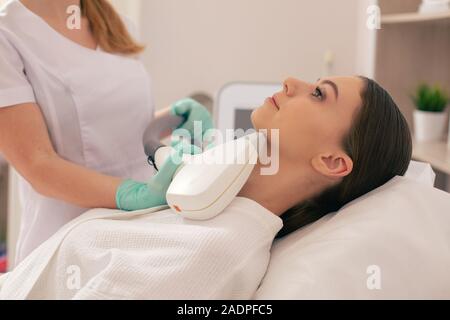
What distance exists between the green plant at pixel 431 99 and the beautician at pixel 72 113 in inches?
33.3

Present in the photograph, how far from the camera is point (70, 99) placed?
1.20m

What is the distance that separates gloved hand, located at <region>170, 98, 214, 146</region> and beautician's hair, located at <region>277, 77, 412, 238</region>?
1.44 ft

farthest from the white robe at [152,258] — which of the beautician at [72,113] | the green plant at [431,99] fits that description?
the green plant at [431,99]

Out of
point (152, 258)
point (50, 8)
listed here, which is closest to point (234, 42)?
point (50, 8)

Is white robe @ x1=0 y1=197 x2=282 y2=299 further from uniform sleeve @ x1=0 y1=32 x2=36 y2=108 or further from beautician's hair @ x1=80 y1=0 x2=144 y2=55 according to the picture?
beautician's hair @ x1=80 y1=0 x2=144 y2=55

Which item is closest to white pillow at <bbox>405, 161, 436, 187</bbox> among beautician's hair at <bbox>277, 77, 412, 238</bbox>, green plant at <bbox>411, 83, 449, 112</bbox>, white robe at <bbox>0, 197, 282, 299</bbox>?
beautician's hair at <bbox>277, 77, 412, 238</bbox>

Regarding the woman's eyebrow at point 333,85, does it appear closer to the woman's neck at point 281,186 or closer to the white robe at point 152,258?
the woman's neck at point 281,186

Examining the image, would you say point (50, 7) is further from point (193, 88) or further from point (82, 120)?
point (193, 88)

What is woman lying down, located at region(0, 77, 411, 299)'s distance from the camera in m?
0.81

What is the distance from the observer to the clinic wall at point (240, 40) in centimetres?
236

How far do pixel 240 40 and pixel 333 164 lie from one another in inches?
60.0

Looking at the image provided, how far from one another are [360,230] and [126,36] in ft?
2.81

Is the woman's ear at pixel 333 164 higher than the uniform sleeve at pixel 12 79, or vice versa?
the uniform sleeve at pixel 12 79
